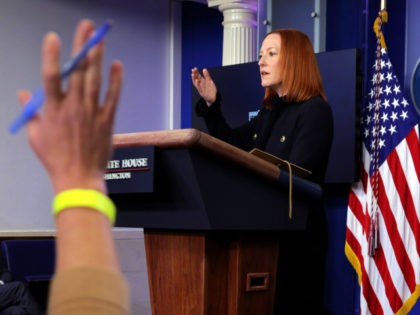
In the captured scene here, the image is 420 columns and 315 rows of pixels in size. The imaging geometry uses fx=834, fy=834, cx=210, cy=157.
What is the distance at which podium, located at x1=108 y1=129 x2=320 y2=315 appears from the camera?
6.71ft

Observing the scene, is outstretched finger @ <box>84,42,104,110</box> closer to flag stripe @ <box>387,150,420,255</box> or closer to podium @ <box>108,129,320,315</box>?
podium @ <box>108,129,320,315</box>

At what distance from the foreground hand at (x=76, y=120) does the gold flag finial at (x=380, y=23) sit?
2.99m

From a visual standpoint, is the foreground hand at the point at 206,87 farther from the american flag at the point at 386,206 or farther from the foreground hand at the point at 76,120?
the foreground hand at the point at 76,120

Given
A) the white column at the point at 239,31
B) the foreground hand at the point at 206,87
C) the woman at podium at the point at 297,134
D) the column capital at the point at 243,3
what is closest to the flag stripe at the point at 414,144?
the woman at podium at the point at 297,134

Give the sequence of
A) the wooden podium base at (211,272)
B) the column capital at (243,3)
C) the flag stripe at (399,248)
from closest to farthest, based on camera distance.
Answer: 1. the wooden podium base at (211,272)
2. the flag stripe at (399,248)
3. the column capital at (243,3)

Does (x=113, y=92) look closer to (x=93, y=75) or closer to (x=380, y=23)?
(x=93, y=75)

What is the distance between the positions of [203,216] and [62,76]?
139 cm

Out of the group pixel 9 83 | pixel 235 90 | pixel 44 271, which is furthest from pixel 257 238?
pixel 9 83

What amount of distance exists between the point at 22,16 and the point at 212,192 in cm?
494

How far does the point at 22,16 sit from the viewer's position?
→ 6605 millimetres

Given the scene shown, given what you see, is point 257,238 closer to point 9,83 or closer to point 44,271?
point 44,271

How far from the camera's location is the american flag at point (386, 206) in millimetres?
3529

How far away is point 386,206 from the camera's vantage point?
3557 mm

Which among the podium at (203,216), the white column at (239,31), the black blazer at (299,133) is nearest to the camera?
the podium at (203,216)
